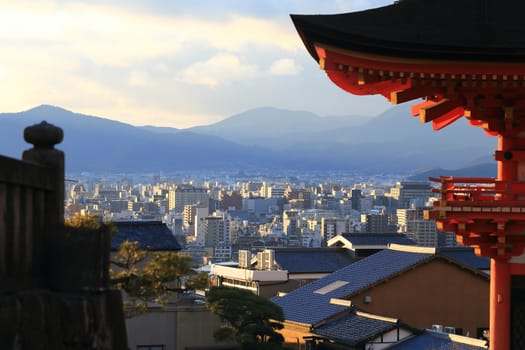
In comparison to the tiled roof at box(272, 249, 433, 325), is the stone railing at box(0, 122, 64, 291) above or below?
above

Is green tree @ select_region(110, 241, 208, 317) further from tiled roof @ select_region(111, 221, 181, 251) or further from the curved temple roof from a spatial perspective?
tiled roof @ select_region(111, 221, 181, 251)

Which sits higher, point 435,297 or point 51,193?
point 51,193

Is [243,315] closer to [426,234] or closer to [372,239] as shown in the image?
[372,239]

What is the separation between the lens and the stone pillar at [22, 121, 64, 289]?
6.11 meters

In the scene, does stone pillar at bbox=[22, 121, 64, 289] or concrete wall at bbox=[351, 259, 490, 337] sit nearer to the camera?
stone pillar at bbox=[22, 121, 64, 289]

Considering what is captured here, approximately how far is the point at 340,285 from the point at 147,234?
6.00 m

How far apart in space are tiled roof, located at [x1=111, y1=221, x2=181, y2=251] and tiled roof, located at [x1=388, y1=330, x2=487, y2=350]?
537cm

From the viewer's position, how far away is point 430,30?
1282 cm

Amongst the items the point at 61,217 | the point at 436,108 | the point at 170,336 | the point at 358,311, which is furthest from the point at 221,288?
the point at 61,217

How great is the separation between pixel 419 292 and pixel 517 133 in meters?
17.5

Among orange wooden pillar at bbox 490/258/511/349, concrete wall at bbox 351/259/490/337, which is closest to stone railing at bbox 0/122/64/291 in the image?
orange wooden pillar at bbox 490/258/511/349

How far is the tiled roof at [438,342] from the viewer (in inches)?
871

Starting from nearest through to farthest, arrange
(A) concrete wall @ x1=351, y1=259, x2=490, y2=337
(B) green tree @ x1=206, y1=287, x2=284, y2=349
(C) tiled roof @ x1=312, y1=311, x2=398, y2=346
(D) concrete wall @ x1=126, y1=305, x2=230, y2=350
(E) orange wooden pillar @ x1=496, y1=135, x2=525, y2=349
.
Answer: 1. (E) orange wooden pillar @ x1=496, y1=135, x2=525, y2=349
2. (B) green tree @ x1=206, y1=287, x2=284, y2=349
3. (C) tiled roof @ x1=312, y1=311, x2=398, y2=346
4. (D) concrete wall @ x1=126, y1=305, x2=230, y2=350
5. (A) concrete wall @ x1=351, y1=259, x2=490, y2=337

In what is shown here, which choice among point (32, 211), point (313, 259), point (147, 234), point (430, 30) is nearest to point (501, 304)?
point (430, 30)
